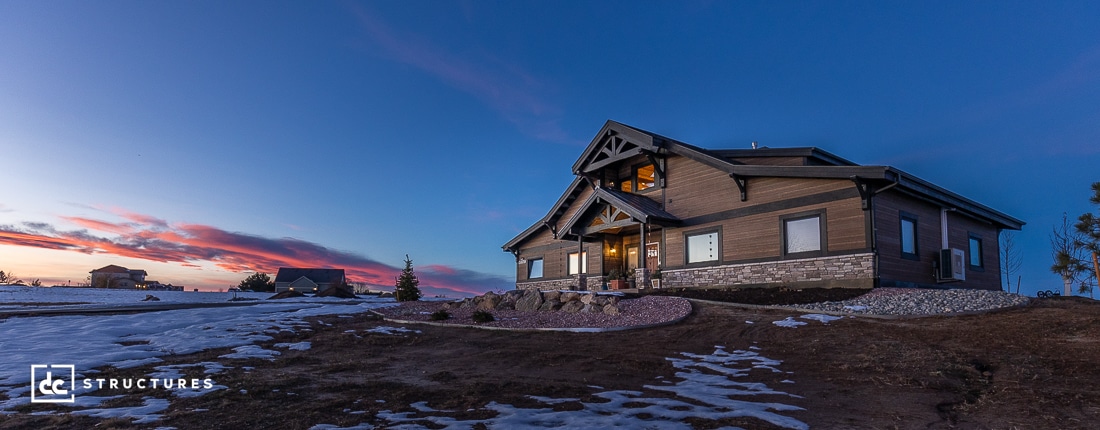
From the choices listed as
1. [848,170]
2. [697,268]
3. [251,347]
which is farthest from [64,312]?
[848,170]

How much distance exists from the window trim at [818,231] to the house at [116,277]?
54511 millimetres

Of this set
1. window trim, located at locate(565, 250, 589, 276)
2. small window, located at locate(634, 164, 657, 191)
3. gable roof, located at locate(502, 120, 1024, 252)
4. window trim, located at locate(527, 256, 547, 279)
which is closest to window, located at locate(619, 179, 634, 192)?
small window, located at locate(634, 164, 657, 191)

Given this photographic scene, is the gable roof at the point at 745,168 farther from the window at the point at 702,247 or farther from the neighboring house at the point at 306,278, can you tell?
the neighboring house at the point at 306,278

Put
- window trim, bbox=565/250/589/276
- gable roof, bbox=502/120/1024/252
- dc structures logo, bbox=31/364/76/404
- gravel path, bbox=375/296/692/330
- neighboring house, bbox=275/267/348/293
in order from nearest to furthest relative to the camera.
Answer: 1. dc structures logo, bbox=31/364/76/404
2. gravel path, bbox=375/296/692/330
3. gable roof, bbox=502/120/1024/252
4. window trim, bbox=565/250/589/276
5. neighboring house, bbox=275/267/348/293

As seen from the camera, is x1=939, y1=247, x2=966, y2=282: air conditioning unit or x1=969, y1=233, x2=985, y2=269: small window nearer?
x1=939, y1=247, x2=966, y2=282: air conditioning unit

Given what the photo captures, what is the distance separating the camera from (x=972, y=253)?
21391 millimetres

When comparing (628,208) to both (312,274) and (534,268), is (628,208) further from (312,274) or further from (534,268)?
(312,274)

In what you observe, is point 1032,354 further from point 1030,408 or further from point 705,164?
point 705,164

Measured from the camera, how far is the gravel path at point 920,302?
12955 mm

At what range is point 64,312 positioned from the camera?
14.3 metres

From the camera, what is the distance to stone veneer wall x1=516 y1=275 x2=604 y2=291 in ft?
81.9

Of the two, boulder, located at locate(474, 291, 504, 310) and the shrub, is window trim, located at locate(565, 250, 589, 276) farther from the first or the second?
the shrub

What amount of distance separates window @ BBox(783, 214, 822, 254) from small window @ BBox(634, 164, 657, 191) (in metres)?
7.15

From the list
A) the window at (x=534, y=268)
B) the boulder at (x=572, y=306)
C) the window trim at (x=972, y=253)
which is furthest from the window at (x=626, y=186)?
the window trim at (x=972, y=253)
